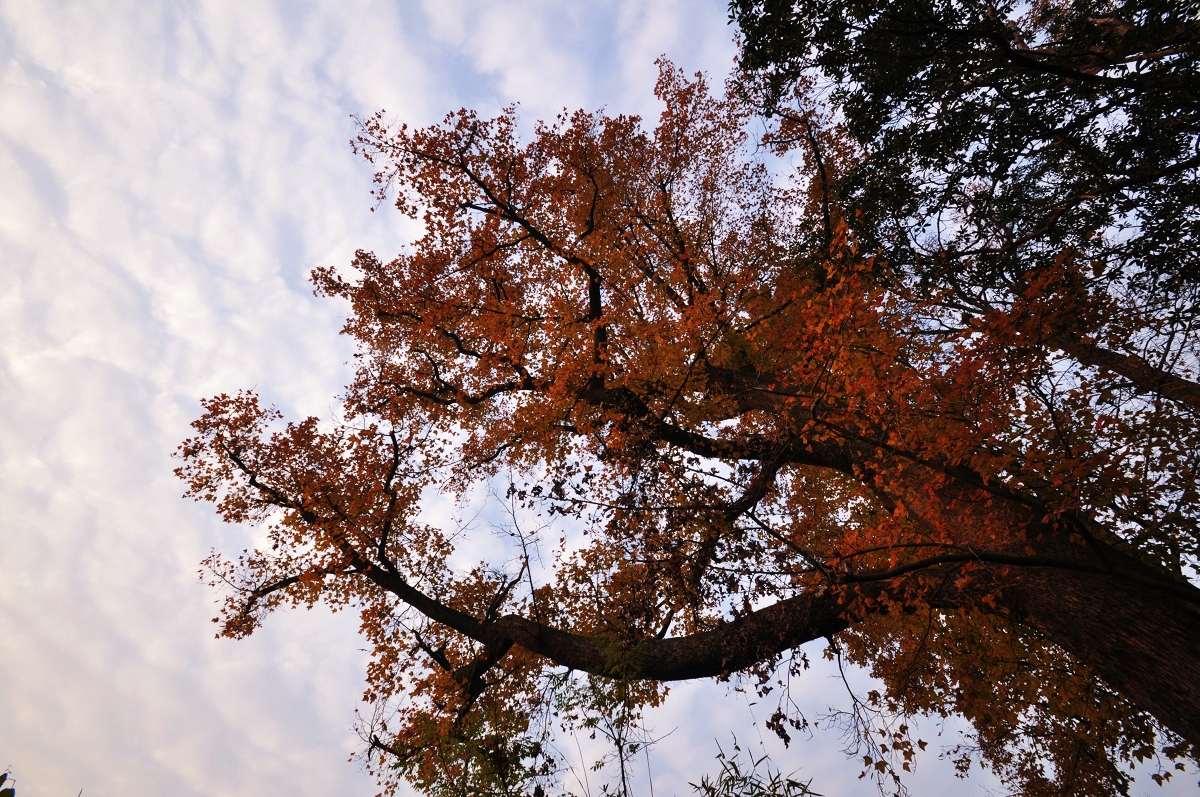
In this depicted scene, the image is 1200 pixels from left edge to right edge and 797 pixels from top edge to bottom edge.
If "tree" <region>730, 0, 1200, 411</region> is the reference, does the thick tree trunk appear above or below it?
below

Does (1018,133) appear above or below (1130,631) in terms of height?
above

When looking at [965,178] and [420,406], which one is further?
[420,406]

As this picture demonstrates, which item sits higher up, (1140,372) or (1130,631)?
(1140,372)

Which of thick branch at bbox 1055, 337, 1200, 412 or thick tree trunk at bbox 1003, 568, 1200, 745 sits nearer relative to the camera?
thick tree trunk at bbox 1003, 568, 1200, 745

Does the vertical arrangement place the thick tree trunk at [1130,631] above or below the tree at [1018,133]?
below

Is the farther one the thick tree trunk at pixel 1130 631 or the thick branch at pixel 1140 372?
the thick branch at pixel 1140 372

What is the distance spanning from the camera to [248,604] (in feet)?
33.6

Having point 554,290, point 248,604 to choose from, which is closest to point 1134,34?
point 554,290

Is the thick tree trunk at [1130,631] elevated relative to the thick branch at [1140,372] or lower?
lower

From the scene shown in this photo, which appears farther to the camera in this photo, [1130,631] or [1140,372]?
[1140,372]

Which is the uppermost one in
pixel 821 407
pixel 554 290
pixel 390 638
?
pixel 554 290

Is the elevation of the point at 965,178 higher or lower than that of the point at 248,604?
higher

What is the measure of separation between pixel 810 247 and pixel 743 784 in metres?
8.45

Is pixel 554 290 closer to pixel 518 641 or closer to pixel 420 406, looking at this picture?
pixel 420 406
